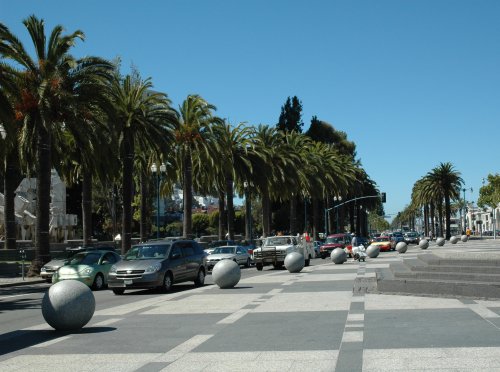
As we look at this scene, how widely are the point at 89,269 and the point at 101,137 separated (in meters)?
10.8

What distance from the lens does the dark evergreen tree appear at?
302 feet

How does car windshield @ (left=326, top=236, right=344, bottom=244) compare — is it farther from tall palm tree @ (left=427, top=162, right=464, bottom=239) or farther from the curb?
tall palm tree @ (left=427, top=162, right=464, bottom=239)

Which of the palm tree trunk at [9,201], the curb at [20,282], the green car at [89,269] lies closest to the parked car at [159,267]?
the green car at [89,269]

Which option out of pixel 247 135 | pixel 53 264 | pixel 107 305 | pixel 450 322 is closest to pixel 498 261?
pixel 450 322

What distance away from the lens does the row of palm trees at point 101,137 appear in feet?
101

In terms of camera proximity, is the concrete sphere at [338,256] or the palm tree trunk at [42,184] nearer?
the palm tree trunk at [42,184]

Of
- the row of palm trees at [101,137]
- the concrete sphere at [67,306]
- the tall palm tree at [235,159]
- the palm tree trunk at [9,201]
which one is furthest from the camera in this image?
the tall palm tree at [235,159]

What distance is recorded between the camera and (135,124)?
3812 cm

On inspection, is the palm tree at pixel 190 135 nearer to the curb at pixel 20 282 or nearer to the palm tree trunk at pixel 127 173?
the palm tree trunk at pixel 127 173

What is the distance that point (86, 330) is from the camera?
40.2ft

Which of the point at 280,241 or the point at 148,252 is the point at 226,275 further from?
the point at 280,241

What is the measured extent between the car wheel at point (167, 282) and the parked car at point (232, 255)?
15.4 m

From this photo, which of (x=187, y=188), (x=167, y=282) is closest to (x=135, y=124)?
(x=187, y=188)

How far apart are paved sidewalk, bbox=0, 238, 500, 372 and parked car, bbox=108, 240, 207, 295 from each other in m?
4.09
